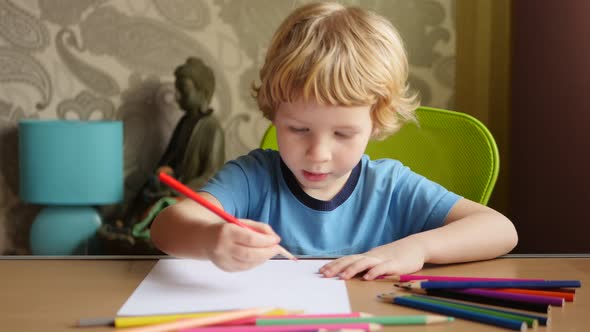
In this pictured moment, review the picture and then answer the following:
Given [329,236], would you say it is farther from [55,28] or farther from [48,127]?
[55,28]

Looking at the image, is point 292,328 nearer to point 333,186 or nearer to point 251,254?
point 251,254

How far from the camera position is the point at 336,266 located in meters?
0.76

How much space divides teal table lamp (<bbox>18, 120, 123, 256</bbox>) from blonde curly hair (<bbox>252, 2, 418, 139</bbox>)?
2.03 metres

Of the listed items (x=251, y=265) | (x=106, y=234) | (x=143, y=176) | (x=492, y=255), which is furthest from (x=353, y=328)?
(x=143, y=176)

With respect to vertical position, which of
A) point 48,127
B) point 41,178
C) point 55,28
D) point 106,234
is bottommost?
point 106,234

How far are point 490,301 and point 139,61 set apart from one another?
2770 mm

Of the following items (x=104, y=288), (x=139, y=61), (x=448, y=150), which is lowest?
(x=104, y=288)

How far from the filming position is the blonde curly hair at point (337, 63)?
879mm

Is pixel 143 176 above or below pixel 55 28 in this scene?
below

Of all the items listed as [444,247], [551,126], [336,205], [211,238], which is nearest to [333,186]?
[336,205]

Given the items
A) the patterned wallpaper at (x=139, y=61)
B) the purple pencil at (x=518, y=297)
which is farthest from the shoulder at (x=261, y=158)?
the patterned wallpaper at (x=139, y=61)

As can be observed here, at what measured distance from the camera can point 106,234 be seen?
9.55ft

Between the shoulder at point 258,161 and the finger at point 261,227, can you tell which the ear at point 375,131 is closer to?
the shoulder at point 258,161

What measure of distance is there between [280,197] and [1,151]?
8.36 ft
